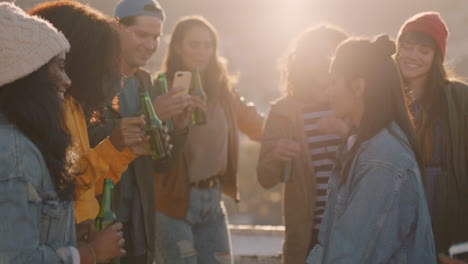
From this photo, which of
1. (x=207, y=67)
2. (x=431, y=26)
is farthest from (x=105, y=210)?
(x=431, y=26)

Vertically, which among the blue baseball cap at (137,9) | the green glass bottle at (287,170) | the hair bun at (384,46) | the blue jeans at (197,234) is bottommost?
the blue jeans at (197,234)

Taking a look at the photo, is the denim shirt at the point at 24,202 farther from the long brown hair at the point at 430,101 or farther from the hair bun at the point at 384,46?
the long brown hair at the point at 430,101

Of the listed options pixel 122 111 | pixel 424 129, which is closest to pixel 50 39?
pixel 122 111

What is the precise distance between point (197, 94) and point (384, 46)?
171 cm

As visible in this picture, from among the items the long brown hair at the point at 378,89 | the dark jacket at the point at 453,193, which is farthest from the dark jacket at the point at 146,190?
the dark jacket at the point at 453,193

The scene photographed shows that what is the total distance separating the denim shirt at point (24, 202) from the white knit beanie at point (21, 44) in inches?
5.6

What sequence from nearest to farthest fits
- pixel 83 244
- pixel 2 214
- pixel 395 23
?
pixel 2 214
pixel 83 244
pixel 395 23

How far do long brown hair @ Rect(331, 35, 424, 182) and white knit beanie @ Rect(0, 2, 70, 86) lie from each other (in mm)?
1146

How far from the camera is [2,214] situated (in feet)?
5.08

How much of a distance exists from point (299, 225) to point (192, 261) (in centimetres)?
70

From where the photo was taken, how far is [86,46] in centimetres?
226

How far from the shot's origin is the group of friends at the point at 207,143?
1678 mm

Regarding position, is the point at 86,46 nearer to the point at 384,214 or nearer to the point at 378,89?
the point at 378,89

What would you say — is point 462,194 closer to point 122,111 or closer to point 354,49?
point 354,49
